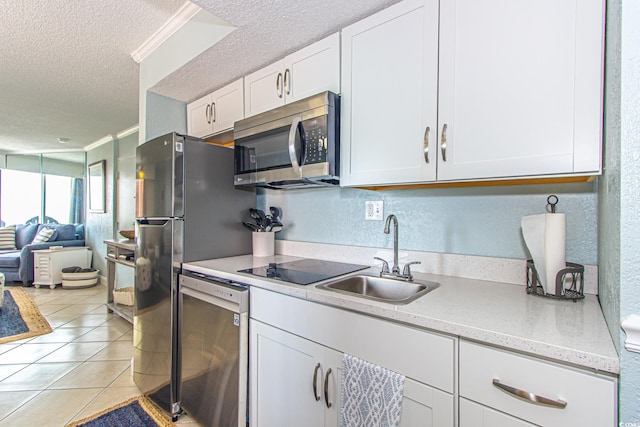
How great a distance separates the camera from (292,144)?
157 cm

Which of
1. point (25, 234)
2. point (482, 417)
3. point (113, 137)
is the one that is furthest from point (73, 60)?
point (25, 234)

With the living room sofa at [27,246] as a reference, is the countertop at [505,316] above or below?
above

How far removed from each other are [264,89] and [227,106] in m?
0.41

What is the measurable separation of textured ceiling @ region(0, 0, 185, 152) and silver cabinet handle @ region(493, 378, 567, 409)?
2.40 m

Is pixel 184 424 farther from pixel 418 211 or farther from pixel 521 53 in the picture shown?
pixel 521 53

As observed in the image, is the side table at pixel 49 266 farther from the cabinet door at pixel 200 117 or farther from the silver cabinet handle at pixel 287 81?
the silver cabinet handle at pixel 287 81

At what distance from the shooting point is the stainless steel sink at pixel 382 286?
1320 millimetres

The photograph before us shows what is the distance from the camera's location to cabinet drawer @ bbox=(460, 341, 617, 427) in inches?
26.5

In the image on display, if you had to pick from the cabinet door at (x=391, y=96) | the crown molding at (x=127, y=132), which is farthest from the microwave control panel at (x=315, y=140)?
the crown molding at (x=127, y=132)

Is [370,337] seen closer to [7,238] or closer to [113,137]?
[113,137]

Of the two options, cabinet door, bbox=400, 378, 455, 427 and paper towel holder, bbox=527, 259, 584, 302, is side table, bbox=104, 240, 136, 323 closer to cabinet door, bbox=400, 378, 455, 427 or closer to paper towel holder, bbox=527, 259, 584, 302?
cabinet door, bbox=400, 378, 455, 427

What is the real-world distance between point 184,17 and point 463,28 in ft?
5.63

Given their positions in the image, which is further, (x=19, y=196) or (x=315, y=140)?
(x=19, y=196)

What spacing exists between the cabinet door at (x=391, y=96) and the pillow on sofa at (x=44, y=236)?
6.00 m
